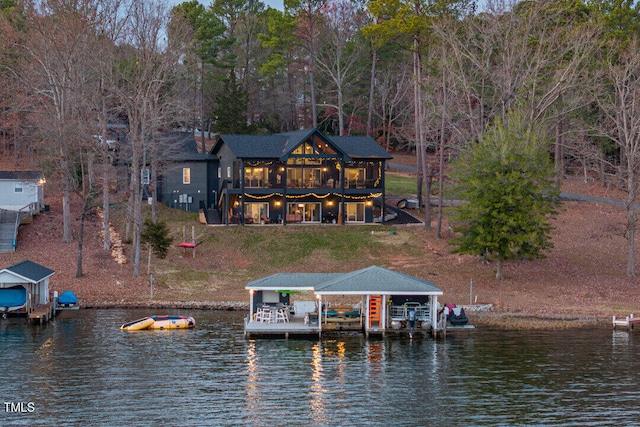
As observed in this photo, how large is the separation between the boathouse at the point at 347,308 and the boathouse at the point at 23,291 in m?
11.9

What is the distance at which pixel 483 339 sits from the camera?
3894 cm

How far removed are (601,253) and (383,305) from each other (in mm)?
26409

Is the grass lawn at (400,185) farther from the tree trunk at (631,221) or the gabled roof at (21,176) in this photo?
the gabled roof at (21,176)

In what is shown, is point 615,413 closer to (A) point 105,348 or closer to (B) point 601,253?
(A) point 105,348

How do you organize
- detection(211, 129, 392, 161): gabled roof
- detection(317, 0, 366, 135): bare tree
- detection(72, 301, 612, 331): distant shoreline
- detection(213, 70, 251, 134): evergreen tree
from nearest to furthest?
detection(72, 301, 612, 331): distant shoreline → detection(211, 129, 392, 161): gabled roof → detection(213, 70, 251, 134): evergreen tree → detection(317, 0, 366, 135): bare tree

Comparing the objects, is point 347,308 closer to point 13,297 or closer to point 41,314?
point 41,314

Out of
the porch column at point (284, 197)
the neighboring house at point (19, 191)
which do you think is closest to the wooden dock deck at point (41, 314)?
the neighboring house at point (19, 191)

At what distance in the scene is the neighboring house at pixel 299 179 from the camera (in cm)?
6531

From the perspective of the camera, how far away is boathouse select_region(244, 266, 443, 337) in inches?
1533

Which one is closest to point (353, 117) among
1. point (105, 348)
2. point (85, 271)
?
point (85, 271)

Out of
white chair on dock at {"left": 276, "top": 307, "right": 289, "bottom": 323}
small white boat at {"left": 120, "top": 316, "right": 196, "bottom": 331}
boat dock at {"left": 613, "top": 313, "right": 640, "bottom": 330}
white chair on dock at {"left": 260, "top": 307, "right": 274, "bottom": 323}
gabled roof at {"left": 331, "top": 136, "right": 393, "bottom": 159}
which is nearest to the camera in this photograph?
small white boat at {"left": 120, "top": 316, "right": 196, "bottom": 331}

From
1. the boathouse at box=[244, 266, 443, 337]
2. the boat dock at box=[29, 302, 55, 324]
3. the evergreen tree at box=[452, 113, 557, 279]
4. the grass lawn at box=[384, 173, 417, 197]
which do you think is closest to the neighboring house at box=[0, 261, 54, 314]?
the boat dock at box=[29, 302, 55, 324]

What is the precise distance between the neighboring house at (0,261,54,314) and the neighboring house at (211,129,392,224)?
74.2ft

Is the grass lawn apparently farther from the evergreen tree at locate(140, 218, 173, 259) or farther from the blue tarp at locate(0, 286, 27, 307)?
the blue tarp at locate(0, 286, 27, 307)
